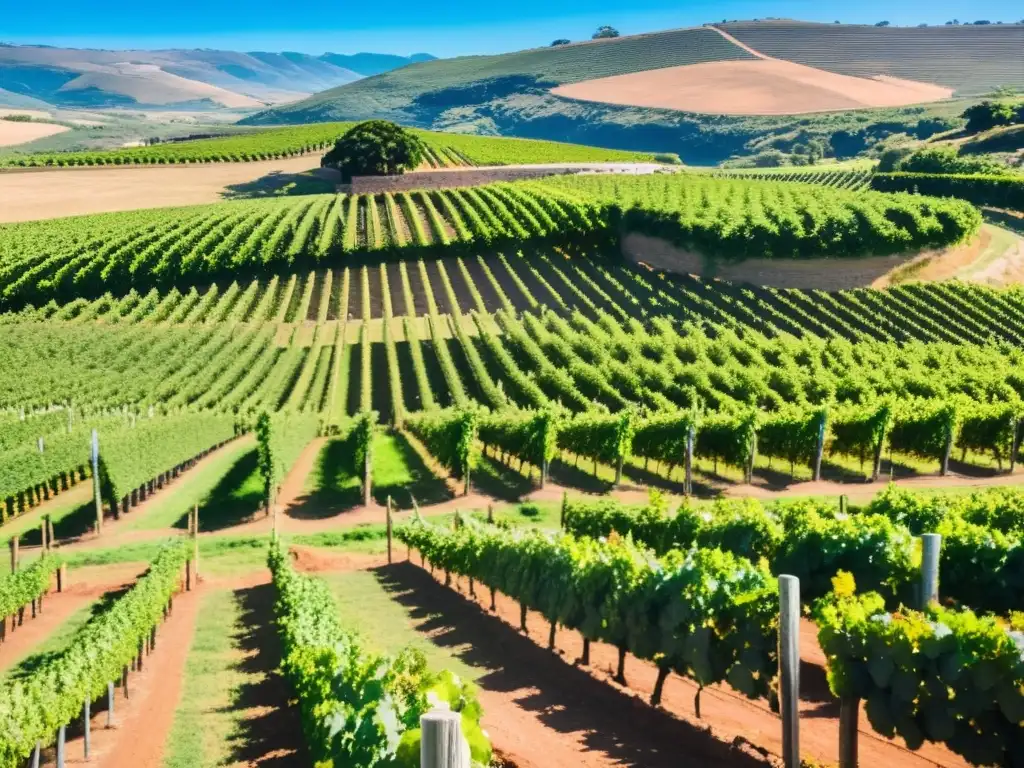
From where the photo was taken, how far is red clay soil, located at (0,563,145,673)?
66.6 ft

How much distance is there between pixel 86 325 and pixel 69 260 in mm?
12683

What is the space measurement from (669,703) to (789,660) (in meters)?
4.74

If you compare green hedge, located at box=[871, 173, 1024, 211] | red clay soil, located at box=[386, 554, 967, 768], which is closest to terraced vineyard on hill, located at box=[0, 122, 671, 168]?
green hedge, located at box=[871, 173, 1024, 211]

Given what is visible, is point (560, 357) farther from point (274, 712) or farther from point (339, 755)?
point (339, 755)

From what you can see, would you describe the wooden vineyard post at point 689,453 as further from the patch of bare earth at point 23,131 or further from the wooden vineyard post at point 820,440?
the patch of bare earth at point 23,131

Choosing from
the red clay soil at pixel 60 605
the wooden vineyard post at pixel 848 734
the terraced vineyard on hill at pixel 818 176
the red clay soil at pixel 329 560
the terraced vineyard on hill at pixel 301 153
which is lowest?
the red clay soil at pixel 329 560

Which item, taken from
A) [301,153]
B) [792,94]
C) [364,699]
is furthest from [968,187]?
[792,94]

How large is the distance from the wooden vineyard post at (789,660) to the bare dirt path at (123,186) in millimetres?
82560

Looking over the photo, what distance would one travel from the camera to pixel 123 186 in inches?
3740

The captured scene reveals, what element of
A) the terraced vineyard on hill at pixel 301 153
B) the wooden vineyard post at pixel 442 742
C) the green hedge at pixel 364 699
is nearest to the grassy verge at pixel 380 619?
the green hedge at pixel 364 699

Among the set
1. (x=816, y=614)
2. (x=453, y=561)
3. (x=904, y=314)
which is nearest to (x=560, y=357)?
(x=904, y=314)

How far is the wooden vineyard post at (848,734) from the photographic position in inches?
396

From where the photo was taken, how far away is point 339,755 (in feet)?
33.6

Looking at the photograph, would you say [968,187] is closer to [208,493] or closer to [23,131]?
[208,493]
